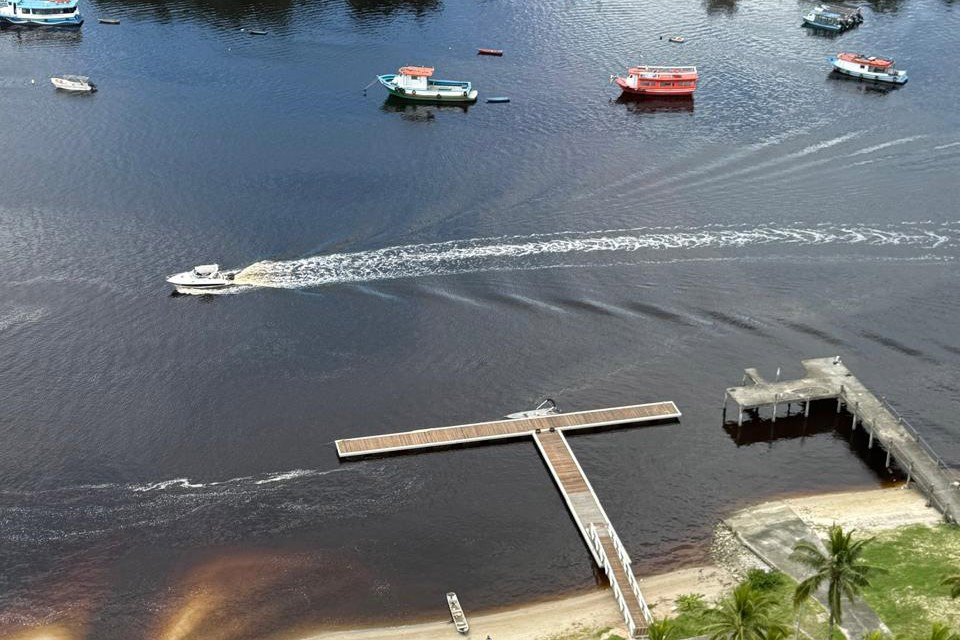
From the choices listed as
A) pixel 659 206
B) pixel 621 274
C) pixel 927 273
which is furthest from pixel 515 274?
pixel 927 273

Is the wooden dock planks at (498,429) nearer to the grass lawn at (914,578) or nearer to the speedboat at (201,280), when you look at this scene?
the grass lawn at (914,578)

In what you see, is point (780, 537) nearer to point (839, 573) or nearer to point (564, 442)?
point (564, 442)

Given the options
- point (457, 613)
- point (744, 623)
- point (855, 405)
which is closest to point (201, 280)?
point (457, 613)

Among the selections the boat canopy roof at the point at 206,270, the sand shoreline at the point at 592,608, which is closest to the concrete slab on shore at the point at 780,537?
the sand shoreline at the point at 592,608

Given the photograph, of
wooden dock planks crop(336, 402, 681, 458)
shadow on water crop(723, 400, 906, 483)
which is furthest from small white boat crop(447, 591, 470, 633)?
shadow on water crop(723, 400, 906, 483)

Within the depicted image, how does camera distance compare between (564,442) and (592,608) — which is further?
(564,442)

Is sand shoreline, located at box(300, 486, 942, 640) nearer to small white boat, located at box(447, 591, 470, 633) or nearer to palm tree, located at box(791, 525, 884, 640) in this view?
small white boat, located at box(447, 591, 470, 633)
